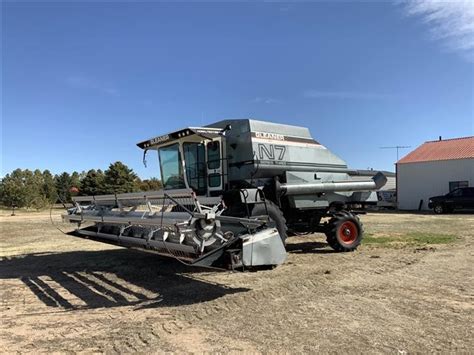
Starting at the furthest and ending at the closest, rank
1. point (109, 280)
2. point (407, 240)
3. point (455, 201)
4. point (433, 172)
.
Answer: point (433, 172) < point (455, 201) < point (407, 240) < point (109, 280)

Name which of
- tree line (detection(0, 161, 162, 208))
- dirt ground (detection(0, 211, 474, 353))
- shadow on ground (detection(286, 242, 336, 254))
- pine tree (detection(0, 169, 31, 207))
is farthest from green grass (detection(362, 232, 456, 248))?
pine tree (detection(0, 169, 31, 207))

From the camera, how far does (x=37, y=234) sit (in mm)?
17406

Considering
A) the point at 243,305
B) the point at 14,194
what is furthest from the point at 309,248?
the point at 14,194

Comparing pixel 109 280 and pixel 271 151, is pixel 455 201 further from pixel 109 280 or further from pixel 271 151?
pixel 109 280

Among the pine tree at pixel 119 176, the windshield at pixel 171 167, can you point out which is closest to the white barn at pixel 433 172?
the windshield at pixel 171 167

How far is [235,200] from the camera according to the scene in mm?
9766

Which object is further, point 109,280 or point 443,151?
point 443,151

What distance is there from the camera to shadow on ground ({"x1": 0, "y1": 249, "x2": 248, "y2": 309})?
21.6ft

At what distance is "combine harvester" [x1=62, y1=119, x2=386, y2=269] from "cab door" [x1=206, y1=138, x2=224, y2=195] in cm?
2

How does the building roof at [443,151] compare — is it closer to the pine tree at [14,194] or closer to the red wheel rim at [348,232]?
the red wheel rim at [348,232]

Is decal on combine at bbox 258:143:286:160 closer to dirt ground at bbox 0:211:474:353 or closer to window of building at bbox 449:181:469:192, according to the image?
dirt ground at bbox 0:211:474:353

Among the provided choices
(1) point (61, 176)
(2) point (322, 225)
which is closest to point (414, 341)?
(2) point (322, 225)

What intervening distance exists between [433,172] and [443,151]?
8.21ft

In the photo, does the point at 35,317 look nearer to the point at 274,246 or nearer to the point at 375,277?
the point at 274,246
